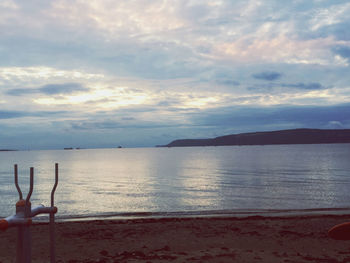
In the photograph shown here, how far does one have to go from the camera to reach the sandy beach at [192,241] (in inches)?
366

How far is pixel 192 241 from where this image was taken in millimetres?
11555

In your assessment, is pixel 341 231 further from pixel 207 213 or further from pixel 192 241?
pixel 207 213

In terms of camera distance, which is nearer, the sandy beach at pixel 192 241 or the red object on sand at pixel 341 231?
the red object on sand at pixel 341 231

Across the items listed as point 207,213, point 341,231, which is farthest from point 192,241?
point 341,231

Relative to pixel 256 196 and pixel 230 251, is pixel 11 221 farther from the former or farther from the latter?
pixel 256 196

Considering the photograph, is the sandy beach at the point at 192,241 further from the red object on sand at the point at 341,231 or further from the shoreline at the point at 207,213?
the red object on sand at the point at 341,231

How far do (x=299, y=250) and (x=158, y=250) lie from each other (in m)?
4.41

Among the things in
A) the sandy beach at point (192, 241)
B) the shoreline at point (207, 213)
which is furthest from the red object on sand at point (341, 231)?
Answer: the shoreline at point (207, 213)

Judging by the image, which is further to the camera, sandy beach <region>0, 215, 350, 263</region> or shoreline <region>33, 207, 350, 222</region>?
shoreline <region>33, 207, 350, 222</region>

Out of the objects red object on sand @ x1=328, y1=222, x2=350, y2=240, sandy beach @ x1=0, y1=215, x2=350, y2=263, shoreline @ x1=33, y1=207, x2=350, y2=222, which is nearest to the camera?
red object on sand @ x1=328, y1=222, x2=350, y2=240

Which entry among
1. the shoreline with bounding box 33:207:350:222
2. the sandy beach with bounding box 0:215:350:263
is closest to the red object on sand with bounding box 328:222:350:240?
the sandy beach with bounding box 0:215:350:263

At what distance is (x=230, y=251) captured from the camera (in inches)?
383

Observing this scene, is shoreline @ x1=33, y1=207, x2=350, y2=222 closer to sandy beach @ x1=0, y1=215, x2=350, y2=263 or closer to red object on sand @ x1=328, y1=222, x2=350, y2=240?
sandy beach @ x1=0, y1=215, x2=350, y2=263

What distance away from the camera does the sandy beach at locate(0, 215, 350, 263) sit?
9289mm
